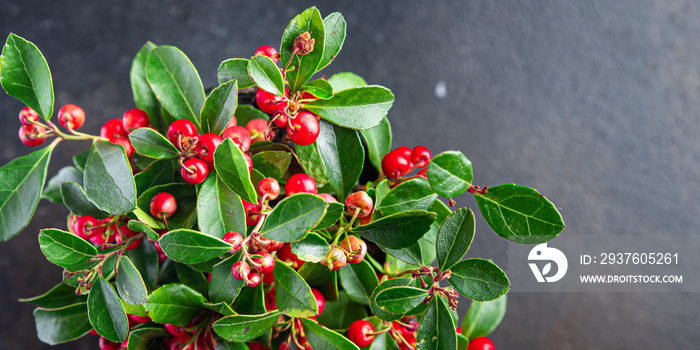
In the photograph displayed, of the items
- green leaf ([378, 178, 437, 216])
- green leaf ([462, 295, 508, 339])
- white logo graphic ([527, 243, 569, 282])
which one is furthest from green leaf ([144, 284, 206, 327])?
white logo graphic ([527, 243, 569, 282])

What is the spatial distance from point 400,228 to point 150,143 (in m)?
0.26

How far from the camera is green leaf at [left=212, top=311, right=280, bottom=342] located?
1.61ft

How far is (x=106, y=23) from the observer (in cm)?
109

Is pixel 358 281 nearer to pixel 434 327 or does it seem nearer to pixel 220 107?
pixel 434 327

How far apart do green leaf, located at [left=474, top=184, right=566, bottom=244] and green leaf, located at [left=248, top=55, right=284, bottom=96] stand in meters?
0.24

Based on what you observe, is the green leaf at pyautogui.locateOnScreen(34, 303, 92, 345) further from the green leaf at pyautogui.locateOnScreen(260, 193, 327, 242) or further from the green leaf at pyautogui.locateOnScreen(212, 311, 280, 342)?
the green leaf at pyautogui.locateOnScreen(260, 193, 327, 242)

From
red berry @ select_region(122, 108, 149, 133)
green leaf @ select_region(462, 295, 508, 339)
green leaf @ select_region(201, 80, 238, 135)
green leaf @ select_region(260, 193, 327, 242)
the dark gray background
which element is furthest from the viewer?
the dark gray background

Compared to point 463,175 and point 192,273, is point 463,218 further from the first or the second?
point 192,273

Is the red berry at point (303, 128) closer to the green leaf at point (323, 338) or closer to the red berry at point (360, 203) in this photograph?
the red berry at point (360, 203)

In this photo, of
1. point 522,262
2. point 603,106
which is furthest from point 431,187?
point 603,106

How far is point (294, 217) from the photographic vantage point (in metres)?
0.42

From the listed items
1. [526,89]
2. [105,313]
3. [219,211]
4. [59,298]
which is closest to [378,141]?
[219,211]

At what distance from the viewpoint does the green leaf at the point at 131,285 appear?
50 cm

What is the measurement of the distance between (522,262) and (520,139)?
0.27 metres
